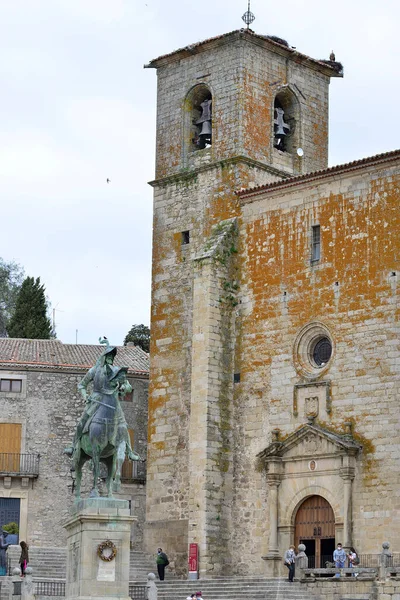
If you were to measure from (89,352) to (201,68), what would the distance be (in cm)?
1121

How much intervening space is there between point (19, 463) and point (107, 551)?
17.5 metres

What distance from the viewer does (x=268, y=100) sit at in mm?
41031

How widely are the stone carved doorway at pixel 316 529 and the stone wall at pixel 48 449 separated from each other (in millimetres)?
9120

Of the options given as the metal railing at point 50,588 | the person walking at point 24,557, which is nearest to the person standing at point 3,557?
the person walking at point 24,557

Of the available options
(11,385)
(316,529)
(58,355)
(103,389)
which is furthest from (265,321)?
(58,355)

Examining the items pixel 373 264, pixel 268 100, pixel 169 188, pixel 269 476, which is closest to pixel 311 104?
pixel 268 100

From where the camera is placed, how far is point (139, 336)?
67.2 m

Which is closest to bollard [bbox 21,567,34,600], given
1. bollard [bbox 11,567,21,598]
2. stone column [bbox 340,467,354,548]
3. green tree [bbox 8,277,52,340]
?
bollard [bbox 11,567,21,598]

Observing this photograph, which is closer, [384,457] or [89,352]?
[384,457]

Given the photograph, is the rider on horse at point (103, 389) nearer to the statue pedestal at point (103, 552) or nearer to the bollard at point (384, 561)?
the statue pedestal at point (103, 552)

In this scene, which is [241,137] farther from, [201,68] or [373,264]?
[373,264]

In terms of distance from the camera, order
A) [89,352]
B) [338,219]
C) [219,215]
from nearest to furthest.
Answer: [338,219] < [219,215] < [89,352]

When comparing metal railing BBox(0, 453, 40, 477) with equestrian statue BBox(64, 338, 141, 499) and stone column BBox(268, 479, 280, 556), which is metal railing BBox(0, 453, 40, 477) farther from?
equestrian statue BBox(64, 338, 141, 499)

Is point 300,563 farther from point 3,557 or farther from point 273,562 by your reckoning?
point 3,557
